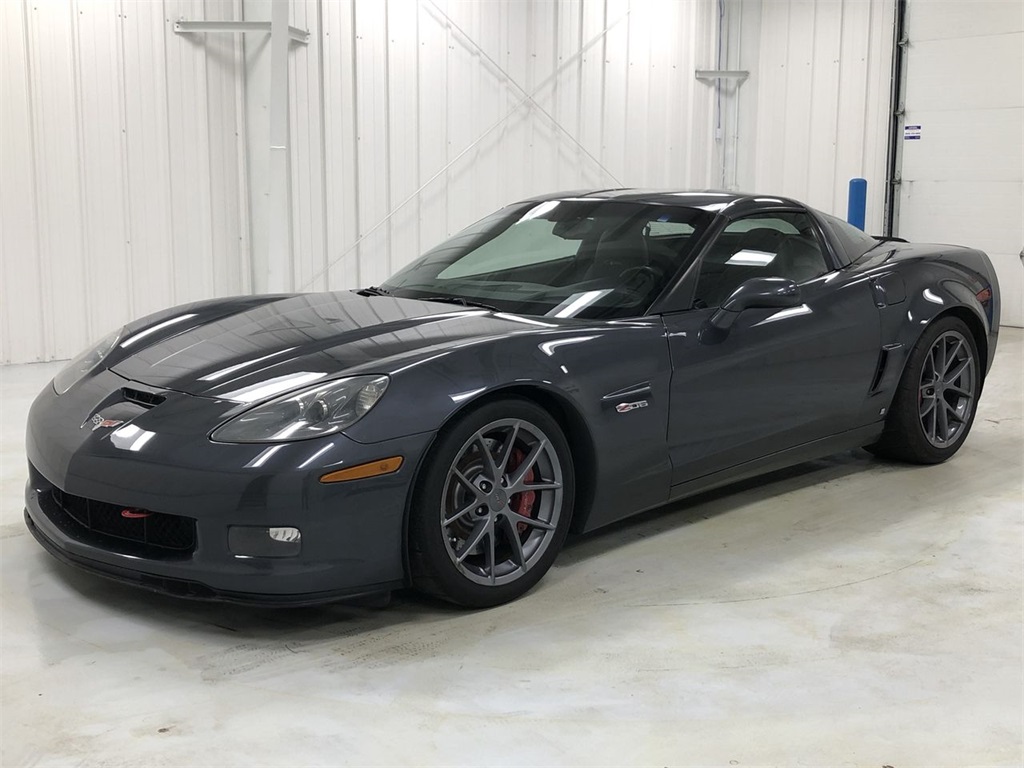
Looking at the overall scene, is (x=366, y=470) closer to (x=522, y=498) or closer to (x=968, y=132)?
(x=522, y=498)

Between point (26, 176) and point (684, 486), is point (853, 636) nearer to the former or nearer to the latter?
point (684, 486)

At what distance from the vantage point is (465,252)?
14.5ft

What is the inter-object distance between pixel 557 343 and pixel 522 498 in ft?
1.58

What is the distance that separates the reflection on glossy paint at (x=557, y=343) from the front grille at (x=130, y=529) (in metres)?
1.13

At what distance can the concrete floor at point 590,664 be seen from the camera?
2.58 metres

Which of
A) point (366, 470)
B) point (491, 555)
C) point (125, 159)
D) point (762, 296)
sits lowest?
point (491, 555)

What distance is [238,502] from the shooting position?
2900mm

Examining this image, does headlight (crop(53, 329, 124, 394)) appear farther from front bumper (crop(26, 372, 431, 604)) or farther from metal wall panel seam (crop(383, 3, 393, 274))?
metal wall panel seam (crop(383, 3, 393, 274))

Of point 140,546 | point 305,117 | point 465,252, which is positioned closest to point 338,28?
→ point 305,117

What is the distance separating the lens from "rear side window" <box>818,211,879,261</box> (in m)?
4.69

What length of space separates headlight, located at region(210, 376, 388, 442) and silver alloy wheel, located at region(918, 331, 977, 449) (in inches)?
109

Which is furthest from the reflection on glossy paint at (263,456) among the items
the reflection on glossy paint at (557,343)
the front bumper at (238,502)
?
the reflection on glossy paint at (557,343)

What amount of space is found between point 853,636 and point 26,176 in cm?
620

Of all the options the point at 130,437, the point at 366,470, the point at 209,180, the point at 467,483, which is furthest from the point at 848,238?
the point at 209,180
